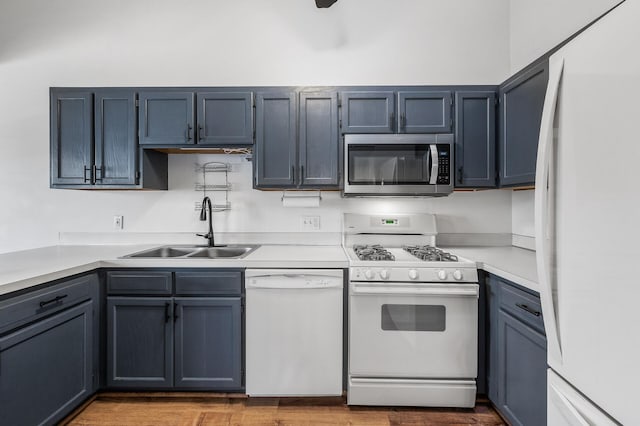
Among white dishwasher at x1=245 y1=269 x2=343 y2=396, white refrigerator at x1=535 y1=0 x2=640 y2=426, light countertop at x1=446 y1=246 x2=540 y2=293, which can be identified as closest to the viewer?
white refrigerator at x1=535 y1=0 x2=640 y2=426

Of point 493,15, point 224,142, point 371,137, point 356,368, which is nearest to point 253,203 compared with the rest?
point 224,142

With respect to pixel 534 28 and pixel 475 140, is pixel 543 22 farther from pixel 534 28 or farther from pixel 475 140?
pixel 475 140

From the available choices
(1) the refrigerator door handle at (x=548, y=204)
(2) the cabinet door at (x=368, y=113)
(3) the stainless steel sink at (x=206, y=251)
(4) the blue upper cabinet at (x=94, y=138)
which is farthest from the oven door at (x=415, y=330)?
(4) the blue upper cabinet at (x=94, y=138)

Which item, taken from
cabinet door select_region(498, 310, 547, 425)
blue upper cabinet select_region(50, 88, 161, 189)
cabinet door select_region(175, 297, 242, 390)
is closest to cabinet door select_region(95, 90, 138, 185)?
blue upper cabinet select_region(50, 88, 161, 189)

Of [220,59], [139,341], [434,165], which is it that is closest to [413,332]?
[434,165]

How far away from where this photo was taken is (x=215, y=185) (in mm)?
2689

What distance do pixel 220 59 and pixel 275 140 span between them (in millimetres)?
985

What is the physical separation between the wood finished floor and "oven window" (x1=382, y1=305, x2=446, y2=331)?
54 cm

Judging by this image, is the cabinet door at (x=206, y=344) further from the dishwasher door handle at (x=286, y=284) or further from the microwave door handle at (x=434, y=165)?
the microwave door handle at (x=434, y=165)

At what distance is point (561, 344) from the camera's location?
0.97 m

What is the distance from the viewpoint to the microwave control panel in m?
2.27

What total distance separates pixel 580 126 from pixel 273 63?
7.77 ft

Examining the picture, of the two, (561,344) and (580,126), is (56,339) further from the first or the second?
(580,126)

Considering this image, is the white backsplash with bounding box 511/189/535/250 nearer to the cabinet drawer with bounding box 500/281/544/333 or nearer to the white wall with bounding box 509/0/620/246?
the white wall with bounding box 509/0/620/246
